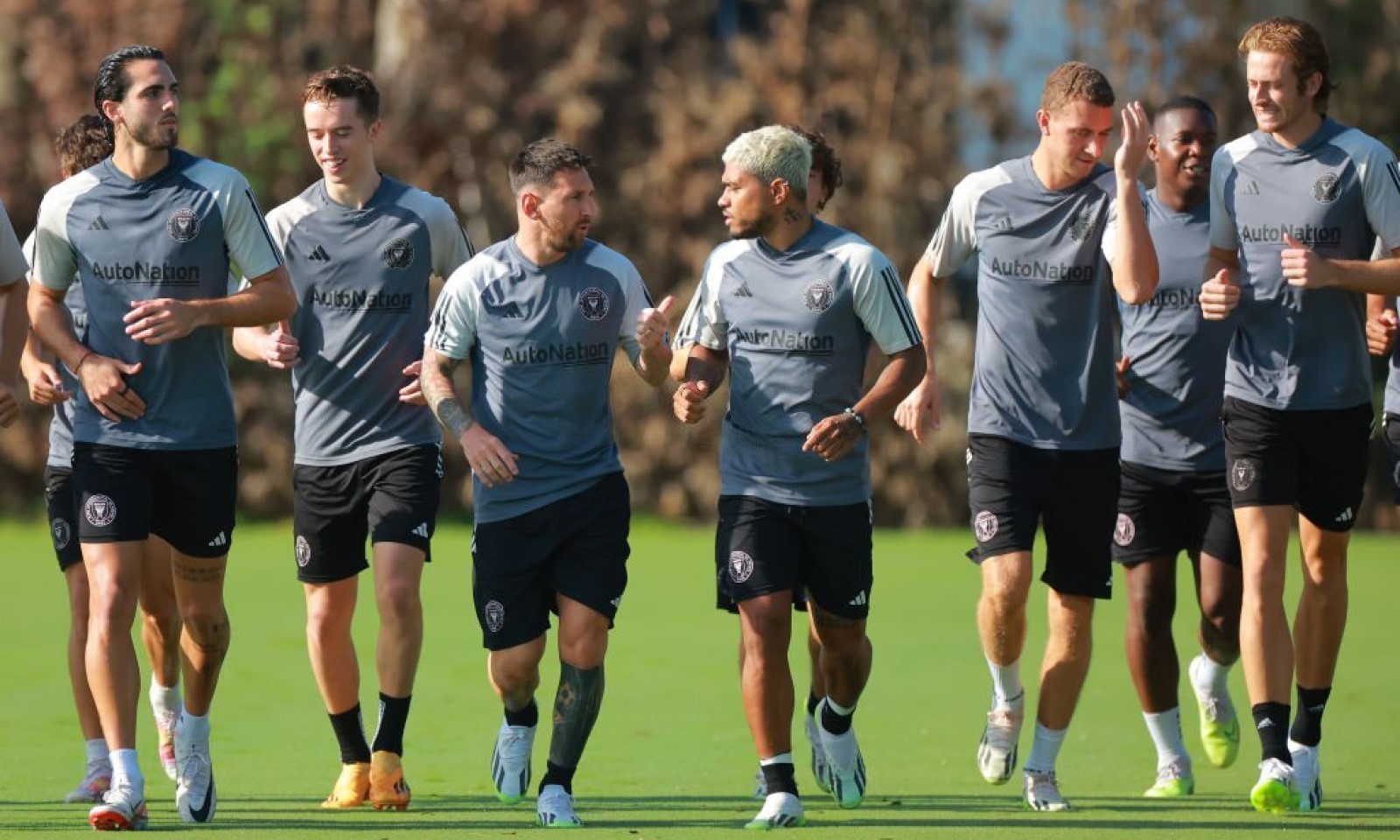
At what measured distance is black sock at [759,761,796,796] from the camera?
25.5 ft

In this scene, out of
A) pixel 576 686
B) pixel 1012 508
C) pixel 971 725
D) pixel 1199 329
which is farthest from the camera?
pixel 971 725

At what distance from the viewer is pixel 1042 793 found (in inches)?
329

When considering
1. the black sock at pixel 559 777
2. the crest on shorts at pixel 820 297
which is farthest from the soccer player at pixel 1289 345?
the black sock at pixel 559 777

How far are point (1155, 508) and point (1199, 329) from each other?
0.71 m

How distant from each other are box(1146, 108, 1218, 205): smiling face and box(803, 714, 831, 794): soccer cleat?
2.47 meters

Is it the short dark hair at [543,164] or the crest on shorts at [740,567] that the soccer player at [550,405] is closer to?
the short dark hair at [543,164]

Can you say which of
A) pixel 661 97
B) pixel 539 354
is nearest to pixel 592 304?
pixel 539 354

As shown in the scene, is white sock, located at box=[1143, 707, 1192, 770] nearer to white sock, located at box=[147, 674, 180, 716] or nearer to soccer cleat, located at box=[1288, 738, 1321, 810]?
soccer cleat, located at box=[1288, 738, 1321, 810]

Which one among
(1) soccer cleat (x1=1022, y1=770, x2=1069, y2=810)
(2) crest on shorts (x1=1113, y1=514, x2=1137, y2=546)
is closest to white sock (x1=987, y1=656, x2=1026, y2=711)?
(1) soccer cleat (x1=1022, y1=770, x2=1069, y2=810)

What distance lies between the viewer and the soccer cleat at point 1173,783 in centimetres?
877

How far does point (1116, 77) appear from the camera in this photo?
21.1m

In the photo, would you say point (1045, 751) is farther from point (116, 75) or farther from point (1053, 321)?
point (116, 75)

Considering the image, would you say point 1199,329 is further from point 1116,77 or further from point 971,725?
point 1116,77

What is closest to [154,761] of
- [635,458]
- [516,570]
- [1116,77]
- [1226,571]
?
[516,570]
